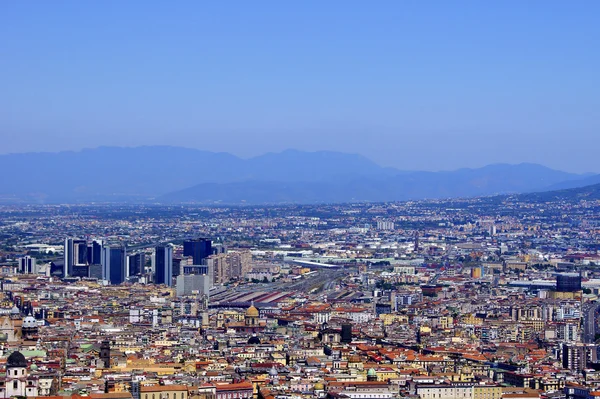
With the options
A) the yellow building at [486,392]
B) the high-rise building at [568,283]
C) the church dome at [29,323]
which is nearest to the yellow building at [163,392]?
the yellow building at [486,392]

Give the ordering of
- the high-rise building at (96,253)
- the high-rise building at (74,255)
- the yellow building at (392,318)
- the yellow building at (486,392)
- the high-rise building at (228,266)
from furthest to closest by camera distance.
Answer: the high-rise building at (96,253), the high-rise building at (74,255), the high-rise building at (228,266), the yellow building at (392,318), the yellow building at (486,392)

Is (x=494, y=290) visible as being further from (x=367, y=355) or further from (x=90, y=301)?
(x=367, y=355)

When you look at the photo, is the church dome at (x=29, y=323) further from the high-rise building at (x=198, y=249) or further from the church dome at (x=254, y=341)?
the high-rise building at (x=198, y=249)

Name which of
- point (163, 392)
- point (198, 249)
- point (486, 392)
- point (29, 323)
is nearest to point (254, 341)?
point (29, 323)

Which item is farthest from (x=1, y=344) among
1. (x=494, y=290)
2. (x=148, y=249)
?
(x=148, y=249)

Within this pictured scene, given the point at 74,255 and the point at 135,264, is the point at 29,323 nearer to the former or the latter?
the point at 135,264

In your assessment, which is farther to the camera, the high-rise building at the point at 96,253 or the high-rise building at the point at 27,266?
the high-rise building at the point at 96,253

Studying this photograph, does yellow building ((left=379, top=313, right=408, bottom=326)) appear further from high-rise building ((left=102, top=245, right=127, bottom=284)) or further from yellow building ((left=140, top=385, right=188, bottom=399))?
yellow building ((left=140, top=385, right=188, bottom=399))
